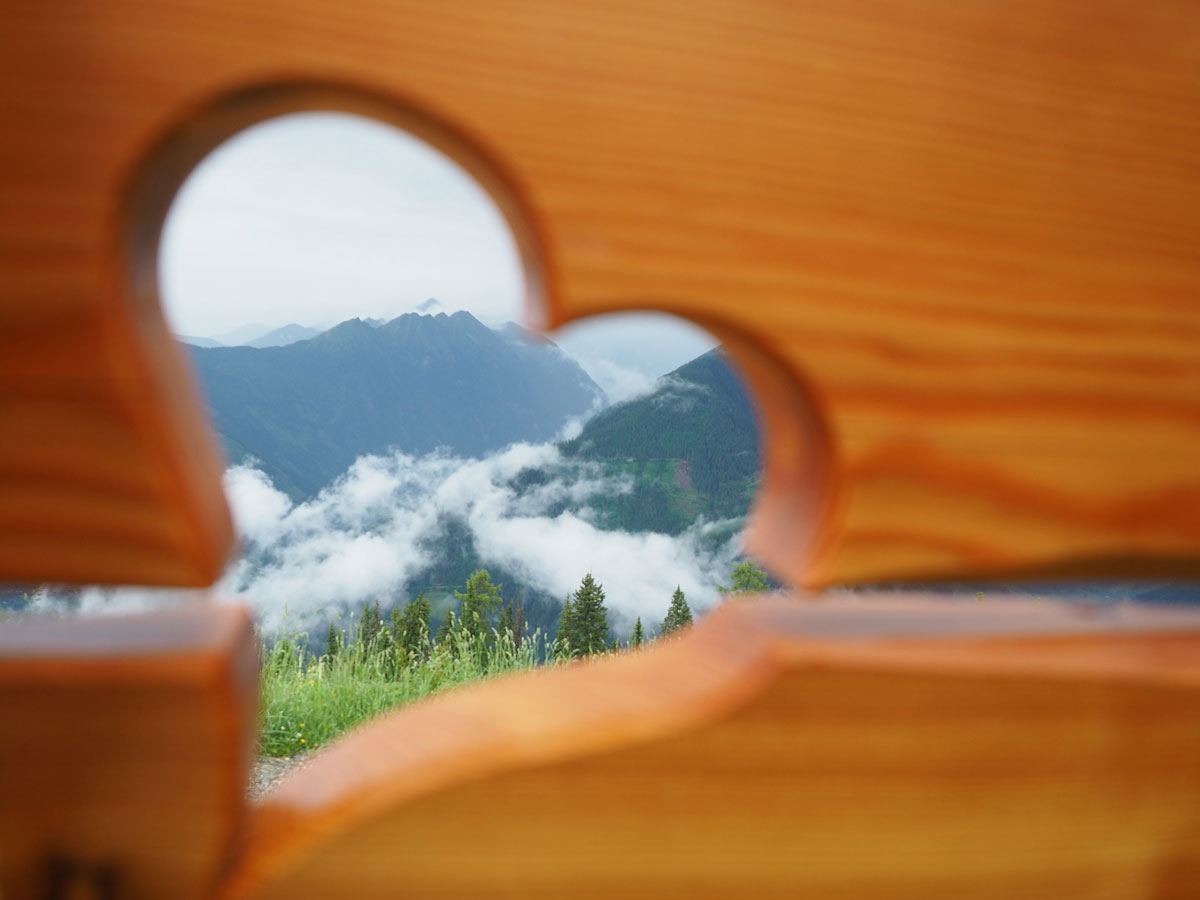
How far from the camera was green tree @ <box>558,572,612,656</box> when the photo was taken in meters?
4.84

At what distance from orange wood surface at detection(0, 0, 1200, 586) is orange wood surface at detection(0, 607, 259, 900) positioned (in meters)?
0.05

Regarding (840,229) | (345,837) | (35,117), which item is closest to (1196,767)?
(840,229)

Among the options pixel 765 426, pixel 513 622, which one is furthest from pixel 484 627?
pixel 765 426

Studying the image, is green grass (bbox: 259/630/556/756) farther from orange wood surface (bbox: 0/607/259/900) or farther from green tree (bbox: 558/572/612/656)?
orange wood surface (bbox: 0/607/259/900)

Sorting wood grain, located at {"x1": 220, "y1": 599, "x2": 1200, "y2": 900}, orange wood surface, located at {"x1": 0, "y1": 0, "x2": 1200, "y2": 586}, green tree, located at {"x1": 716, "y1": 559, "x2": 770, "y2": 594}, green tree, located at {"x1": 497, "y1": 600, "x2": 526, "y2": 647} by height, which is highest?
orange wood surface, located at {"x1": 0, "y1": 0, "x2": 1200, "y2": 586}

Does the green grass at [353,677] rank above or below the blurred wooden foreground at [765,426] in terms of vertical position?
below

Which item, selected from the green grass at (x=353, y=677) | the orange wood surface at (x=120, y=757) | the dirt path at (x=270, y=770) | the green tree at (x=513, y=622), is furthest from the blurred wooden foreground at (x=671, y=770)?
the green tree at (x=513, y=622)

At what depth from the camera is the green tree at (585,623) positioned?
4836mm

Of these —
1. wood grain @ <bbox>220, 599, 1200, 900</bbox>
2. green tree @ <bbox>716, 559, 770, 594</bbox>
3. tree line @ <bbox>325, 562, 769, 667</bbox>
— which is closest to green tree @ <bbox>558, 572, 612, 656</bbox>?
tree line @ <bbox>325, 562, 769, 667</bbox>

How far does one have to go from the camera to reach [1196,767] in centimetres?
57

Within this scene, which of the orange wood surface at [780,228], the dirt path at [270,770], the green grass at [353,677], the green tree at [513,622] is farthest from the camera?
the green tree at [513,622]

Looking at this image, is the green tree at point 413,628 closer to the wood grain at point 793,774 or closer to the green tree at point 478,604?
the green tree at point 478,604

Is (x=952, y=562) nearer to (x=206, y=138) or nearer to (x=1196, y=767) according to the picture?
(x=1196, y=767)

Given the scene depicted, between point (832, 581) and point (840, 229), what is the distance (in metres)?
0.19
